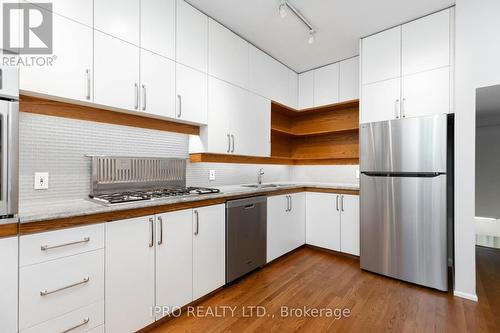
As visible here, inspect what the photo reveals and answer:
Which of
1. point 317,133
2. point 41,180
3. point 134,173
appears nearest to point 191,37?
point 134,173

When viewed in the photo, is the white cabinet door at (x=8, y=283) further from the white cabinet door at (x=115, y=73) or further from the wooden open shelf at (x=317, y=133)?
the wooden open shelf at (x=317, y=133)

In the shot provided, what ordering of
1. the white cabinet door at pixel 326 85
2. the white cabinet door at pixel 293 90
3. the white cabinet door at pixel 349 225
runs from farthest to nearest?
the white cabinet door at pixel 293 90, the white cabinet door at pixel 326 85, the white cabinet door at pixel 349 225

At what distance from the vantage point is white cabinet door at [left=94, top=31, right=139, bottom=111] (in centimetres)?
169

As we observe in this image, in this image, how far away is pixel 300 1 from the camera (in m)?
2.22

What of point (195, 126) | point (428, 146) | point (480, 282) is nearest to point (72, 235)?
point (195, 126)

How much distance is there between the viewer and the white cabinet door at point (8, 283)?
43.4 inches

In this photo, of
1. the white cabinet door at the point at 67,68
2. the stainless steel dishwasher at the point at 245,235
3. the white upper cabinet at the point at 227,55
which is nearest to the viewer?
the white cabinet door at the point at 67,68

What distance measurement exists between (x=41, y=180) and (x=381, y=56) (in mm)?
3376

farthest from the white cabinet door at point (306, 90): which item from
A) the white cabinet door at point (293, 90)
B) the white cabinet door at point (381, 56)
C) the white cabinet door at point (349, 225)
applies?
the white cabinet door at point (349, 225)

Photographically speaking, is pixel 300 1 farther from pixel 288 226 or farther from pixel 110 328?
pixel 110 328

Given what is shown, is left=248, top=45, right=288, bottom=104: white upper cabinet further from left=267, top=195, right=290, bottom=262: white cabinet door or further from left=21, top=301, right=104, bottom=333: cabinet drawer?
left=21, top=301, right=104, bottom=333: cabinet drawer

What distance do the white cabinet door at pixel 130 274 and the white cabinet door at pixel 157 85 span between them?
37.0 inches

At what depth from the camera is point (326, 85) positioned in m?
3.62

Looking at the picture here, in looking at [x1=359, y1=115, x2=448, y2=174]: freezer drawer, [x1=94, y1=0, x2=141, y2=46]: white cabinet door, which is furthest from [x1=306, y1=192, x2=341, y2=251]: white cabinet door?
[x1=94, y1=0, x2=141, y2=46]: white cabinet door
